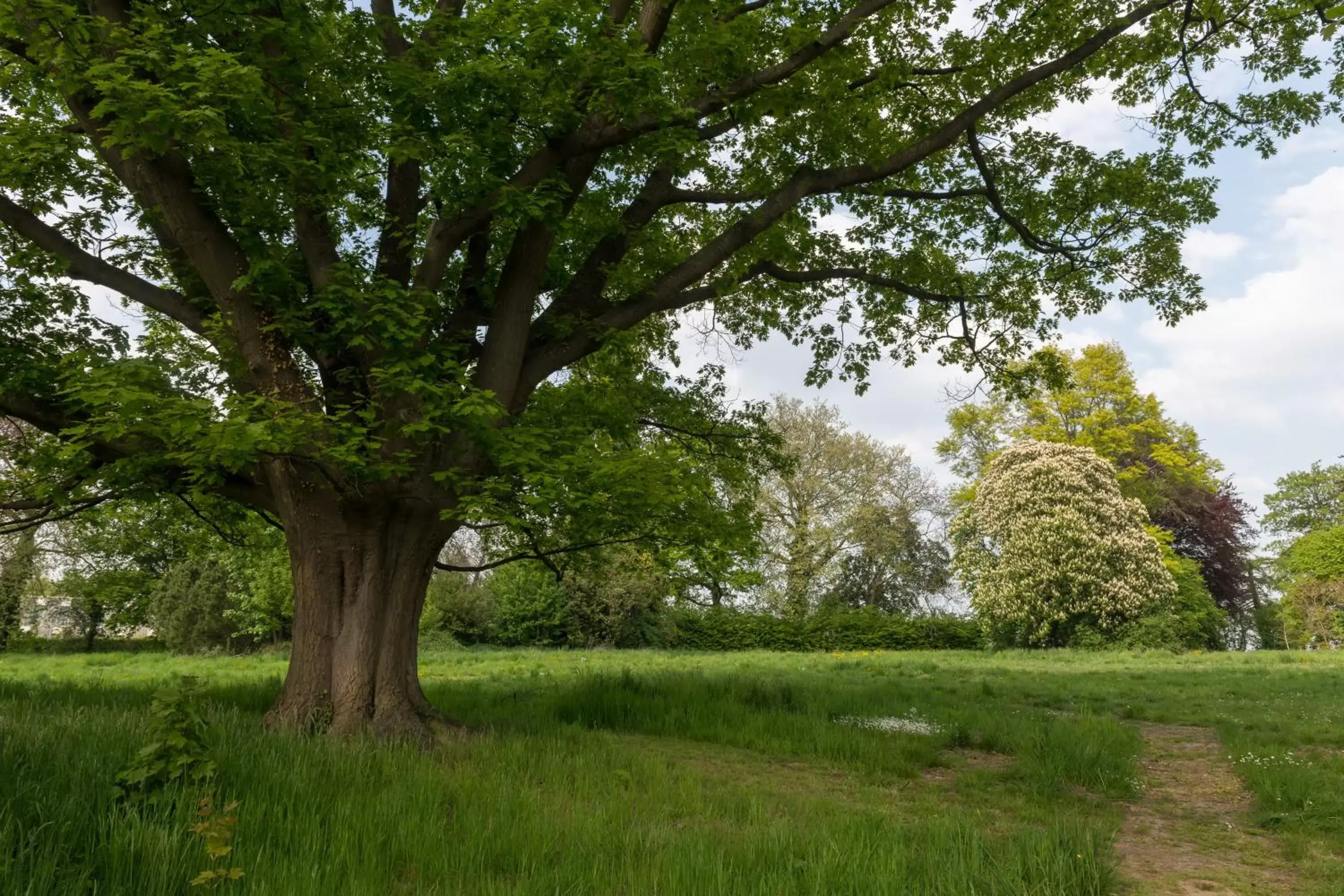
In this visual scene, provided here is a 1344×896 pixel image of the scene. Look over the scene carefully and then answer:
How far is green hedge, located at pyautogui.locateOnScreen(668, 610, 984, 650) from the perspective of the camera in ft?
96.7

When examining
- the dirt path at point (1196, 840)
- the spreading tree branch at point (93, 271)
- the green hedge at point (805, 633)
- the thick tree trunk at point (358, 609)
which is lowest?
the green hedge at point (805, 633)

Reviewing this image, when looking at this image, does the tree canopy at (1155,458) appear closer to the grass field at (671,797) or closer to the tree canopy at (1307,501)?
the tree canopy at (1307,501)

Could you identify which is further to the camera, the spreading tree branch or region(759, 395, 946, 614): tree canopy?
region(759, 395, 946, 614): tree canopy

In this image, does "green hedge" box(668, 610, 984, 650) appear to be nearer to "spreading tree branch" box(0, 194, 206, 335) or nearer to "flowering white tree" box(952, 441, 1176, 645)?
"flowering white tree" box(952, 441, 1176, 645)

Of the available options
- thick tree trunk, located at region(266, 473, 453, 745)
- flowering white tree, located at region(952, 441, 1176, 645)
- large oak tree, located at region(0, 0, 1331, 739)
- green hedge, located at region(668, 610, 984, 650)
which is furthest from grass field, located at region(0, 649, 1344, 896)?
green hedge, located at region(668, 610, 984, 650)

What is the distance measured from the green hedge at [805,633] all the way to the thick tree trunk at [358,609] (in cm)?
2218

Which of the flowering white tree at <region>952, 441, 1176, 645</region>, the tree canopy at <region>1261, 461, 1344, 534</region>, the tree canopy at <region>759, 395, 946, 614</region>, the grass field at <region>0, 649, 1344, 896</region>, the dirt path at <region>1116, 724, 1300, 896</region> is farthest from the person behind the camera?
the tree canopy at <region>1261, 461, 1344, 534</region>

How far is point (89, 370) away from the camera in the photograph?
654 cm

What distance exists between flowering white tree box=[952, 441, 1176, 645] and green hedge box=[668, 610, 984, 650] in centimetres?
245

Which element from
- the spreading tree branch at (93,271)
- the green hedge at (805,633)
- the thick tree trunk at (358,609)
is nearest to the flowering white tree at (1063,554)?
the green hedge at (805,633)

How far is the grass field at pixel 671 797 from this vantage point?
349cm

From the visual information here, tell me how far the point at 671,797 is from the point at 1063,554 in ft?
82.5

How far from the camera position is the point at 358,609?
24.3 feet

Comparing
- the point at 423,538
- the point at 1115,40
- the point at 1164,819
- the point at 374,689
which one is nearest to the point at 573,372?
the point at 423,538
